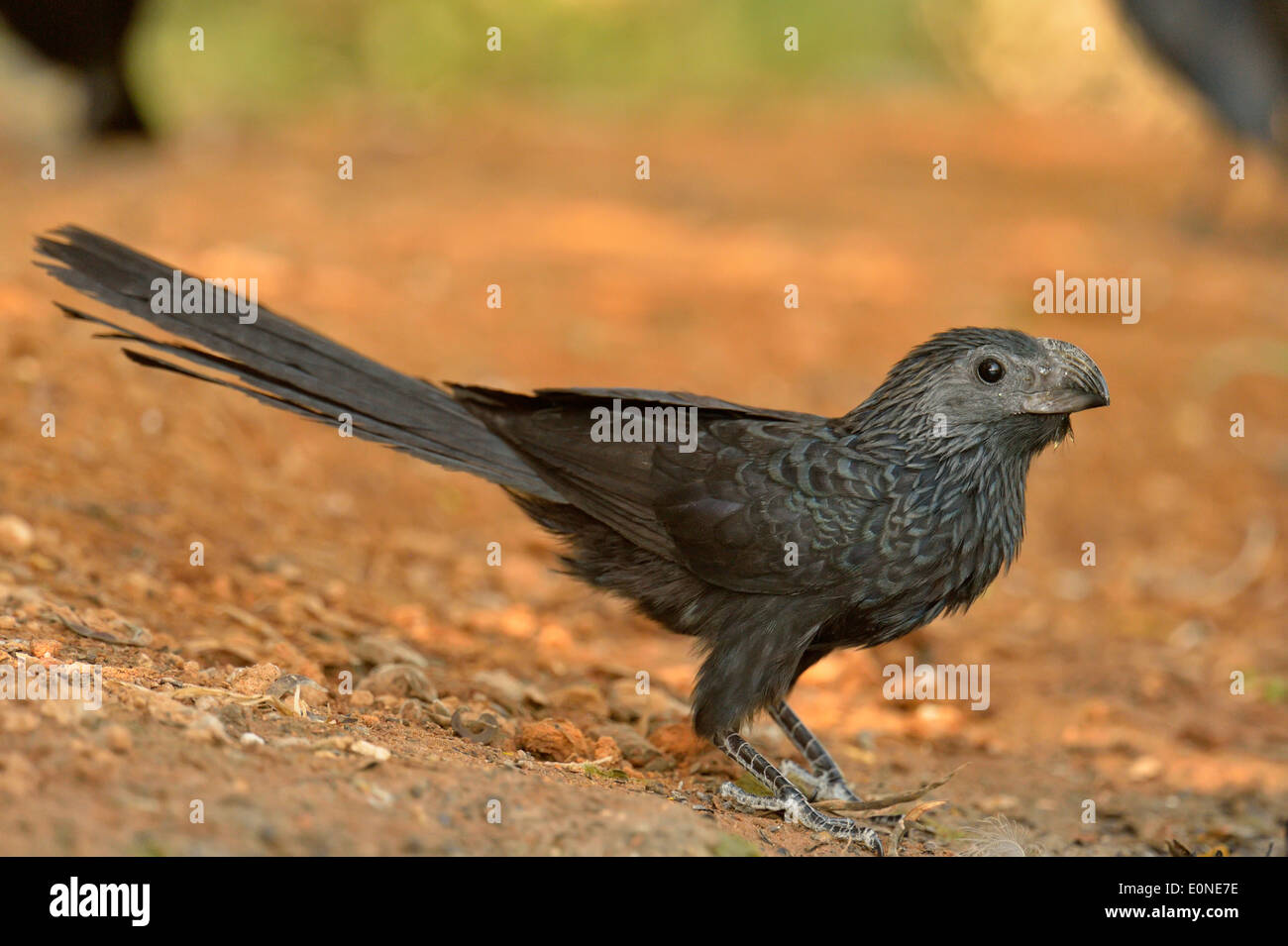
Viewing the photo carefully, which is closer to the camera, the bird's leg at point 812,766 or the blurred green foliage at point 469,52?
the bird's leg at point 812,766

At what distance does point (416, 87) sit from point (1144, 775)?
50.1 ft

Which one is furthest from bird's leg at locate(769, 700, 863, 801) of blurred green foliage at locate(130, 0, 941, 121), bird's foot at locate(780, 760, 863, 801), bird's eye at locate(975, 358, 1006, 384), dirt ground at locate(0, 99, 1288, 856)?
blurred green foliage at locate(130, 0, 941, 121)

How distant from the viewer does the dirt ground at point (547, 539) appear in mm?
2857

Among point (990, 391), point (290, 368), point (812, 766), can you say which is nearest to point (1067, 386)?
point (990, 391)

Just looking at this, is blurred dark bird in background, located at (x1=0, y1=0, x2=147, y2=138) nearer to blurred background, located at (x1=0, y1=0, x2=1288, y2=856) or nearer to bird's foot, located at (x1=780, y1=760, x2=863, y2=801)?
blurred background, located at (x1=0, y1=0, x2=1288, y2=856)

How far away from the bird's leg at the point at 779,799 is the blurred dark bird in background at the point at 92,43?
10.8 m

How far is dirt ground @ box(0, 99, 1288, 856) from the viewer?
2.86m

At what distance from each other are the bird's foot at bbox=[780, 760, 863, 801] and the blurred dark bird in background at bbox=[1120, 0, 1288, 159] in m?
10.5

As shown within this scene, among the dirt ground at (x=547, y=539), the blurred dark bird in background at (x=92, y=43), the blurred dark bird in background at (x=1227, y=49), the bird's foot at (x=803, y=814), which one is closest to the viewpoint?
the dirt ground at (x=547, y=539)

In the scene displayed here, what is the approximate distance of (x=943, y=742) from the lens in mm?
4828

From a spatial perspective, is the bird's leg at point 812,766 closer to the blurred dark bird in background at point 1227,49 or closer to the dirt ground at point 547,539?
the dirt ground at point 547,539

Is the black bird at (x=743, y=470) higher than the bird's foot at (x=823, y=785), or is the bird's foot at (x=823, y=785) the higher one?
the black bird at (x=743, y=470)

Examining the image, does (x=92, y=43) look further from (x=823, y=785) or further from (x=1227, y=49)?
(x=823, y=785)

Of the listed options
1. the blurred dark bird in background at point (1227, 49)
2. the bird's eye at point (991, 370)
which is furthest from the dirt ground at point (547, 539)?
the blurred dark bird in background at point (1227, 49)
